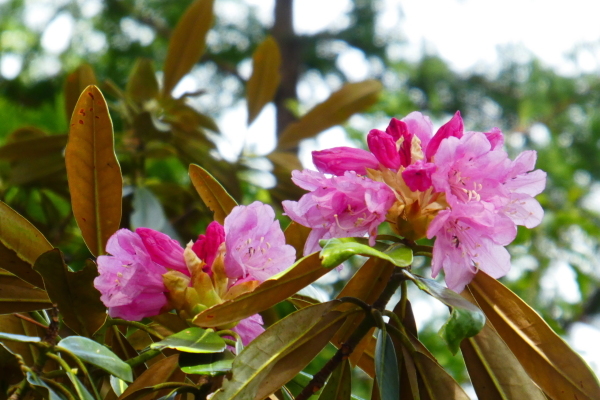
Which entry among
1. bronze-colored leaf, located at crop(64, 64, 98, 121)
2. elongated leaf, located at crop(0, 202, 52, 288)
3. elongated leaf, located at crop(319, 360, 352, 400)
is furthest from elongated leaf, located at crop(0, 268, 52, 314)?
bronze-colored leaf, located at crop(64, 64, 98, 121)

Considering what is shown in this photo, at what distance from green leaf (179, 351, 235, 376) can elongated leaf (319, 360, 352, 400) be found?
0.40 feet

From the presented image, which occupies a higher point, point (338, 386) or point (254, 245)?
point (254, 245)

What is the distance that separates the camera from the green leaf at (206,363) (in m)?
0.62

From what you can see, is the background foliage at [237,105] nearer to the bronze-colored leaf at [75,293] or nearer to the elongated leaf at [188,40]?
the elongated leaf at [188,40]

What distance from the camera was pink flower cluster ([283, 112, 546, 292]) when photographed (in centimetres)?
69

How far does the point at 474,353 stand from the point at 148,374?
0.38 meters

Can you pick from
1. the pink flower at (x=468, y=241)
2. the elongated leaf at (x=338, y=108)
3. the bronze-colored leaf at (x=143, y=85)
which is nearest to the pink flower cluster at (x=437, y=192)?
the pink flower at (x=468, y=241)

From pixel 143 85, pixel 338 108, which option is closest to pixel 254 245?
pixel 338 108

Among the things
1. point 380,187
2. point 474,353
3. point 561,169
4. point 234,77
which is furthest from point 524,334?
point 234,77

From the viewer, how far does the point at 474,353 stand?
728 mm

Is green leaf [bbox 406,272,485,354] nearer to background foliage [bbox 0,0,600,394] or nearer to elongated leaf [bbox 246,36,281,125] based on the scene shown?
background foliage [bbox 0,0,600,394]

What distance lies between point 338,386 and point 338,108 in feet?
3.82

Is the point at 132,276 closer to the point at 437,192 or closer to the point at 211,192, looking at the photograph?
the point at 211,192

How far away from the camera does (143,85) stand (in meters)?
1.81
